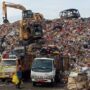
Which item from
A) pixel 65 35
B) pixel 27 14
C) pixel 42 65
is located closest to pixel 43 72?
pixel 42 65

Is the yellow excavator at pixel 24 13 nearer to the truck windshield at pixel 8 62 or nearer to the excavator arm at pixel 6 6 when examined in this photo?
the excavator arm at pixel 6 6

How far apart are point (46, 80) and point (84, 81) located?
3690mm

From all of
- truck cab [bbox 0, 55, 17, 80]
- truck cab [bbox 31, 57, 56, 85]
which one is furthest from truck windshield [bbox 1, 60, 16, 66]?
truck cab [bbox 31, 57, 56, 85]

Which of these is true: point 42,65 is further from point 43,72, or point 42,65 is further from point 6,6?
point 6,6

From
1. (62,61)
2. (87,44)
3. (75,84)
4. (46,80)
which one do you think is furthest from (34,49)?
(75,84)

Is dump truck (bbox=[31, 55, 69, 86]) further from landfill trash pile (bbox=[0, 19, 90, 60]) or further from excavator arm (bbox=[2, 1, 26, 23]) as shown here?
excavator arm (bbox=[2, 1, 26, 23])

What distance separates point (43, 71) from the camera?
1241 inches

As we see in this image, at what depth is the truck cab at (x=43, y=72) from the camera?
31.4m

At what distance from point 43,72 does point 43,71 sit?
11 centimetres

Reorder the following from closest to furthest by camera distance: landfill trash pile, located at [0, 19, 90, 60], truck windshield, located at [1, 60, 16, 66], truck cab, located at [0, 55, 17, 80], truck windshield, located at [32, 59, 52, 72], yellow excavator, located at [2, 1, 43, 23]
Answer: truck windshield, located at [32, 59, 52, 72] → truck cab, located at [0, 55, 17, 80] → truck windshield, located at [1, 60, 16, 66] → landfill trash pile, located at [0, 19, 90, 60] → yellow excavator, located at [2, 1, 43, 23]

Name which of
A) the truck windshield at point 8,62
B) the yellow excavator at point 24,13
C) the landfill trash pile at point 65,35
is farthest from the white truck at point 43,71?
the yellow excavator at point 24,13

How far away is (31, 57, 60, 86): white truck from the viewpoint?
31359mm

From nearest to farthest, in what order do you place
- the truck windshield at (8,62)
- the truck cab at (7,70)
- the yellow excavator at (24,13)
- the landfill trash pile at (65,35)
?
the truck cab at (7,70), the truck windshield at (8,62), the landfill trash pile at (65,35), the yellow excavator at (24,13)

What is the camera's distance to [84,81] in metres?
28.5
